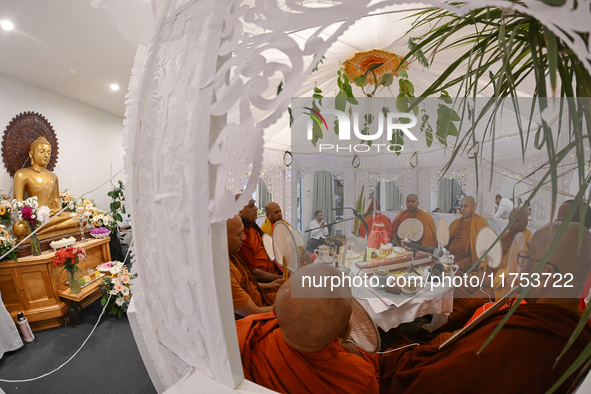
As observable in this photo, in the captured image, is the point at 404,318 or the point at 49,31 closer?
the point at 404,318

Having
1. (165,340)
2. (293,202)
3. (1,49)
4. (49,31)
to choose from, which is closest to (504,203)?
(293,202)

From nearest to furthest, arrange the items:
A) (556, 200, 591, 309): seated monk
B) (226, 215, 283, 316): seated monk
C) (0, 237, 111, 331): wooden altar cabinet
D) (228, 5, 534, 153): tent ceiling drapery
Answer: (556, 200, 591, 309): seated monk → (228, 5, 534, 153): tent ceiling drapery → (226, 215, 283, 316): seated monk → (0, 237, 111, 331): wooden altar cabinet

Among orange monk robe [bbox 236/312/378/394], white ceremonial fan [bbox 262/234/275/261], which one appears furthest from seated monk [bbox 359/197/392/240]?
white ceremonial fan [bbox 262/234/275/261]

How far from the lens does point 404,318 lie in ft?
4.65

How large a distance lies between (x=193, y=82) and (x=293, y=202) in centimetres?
38

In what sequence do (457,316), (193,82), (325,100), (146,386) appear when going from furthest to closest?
(146,386) → (457,316) → (325,100) → (193,82)

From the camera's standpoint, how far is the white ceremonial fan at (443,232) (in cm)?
62

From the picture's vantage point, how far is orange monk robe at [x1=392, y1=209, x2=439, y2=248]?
637 mm

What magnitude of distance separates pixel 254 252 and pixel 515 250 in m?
1.61

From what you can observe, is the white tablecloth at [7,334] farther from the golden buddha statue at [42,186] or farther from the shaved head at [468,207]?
the shaved head at [468,207]

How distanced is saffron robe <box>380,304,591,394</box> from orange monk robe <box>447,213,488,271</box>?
241 millimetres

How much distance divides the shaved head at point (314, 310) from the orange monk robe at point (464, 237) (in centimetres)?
30

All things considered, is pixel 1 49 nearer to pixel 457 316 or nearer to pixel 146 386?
pixel 146 386

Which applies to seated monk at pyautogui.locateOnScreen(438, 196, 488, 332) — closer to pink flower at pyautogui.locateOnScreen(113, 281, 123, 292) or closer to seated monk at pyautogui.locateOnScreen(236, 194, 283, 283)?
seated monk at pyautogui.locateOnScreen(236, 194, 283, 283)
